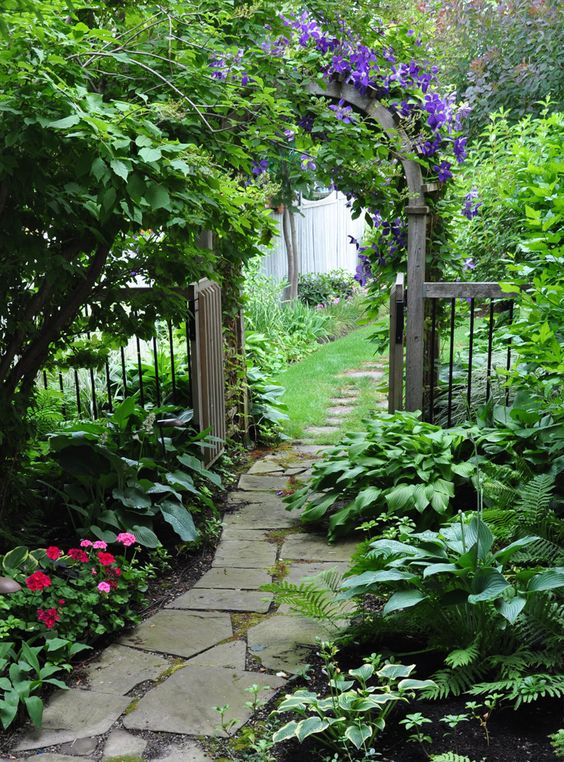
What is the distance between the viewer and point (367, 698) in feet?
7.97

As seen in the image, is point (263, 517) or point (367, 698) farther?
point (263, 517)

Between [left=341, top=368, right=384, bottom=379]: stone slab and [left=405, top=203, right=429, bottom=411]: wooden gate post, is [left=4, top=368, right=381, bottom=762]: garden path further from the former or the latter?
[left=341, top=368, right=384, bottom=379]: stone slab

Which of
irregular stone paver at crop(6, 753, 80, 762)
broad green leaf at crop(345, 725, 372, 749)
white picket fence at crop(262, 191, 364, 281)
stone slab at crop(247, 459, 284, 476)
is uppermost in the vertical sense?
white picket fence at crop(262, 191, 364, 281)

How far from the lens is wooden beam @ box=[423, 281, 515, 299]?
4.88 metres

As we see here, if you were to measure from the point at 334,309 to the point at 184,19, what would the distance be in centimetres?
903

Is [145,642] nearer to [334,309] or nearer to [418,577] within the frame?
[418,577]

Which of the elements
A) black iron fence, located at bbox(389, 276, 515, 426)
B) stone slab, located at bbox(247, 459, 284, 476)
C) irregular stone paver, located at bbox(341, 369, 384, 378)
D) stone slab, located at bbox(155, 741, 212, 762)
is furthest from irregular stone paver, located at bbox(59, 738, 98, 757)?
irregular stone paver, located at bbox(341, 369, 384, 378)

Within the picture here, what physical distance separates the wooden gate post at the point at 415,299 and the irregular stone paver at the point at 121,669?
2751 millimetres

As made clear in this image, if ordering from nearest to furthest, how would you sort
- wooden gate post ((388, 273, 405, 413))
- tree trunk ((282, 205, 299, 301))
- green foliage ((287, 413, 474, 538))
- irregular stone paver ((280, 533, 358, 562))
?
green foliage ((287, 413, 474, 538)) < irregular stone paver ((280, 533, 358, 562)) < wooden gate post ((388, 273, 405, 413)) < tree trunk ((282, 205, 299, 301))

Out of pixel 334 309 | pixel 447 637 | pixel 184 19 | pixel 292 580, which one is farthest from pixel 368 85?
pixel 334 309

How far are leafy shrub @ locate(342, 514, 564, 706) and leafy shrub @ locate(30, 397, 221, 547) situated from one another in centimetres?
133

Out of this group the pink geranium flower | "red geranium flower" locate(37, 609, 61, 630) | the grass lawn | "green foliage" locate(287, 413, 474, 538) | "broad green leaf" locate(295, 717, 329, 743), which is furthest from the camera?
the grass lawn

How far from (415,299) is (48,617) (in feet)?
10.3

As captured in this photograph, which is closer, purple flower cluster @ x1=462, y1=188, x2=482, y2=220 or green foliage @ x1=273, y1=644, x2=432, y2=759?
green foliage @ x1=273, y1=644, x2=432, y2=759
